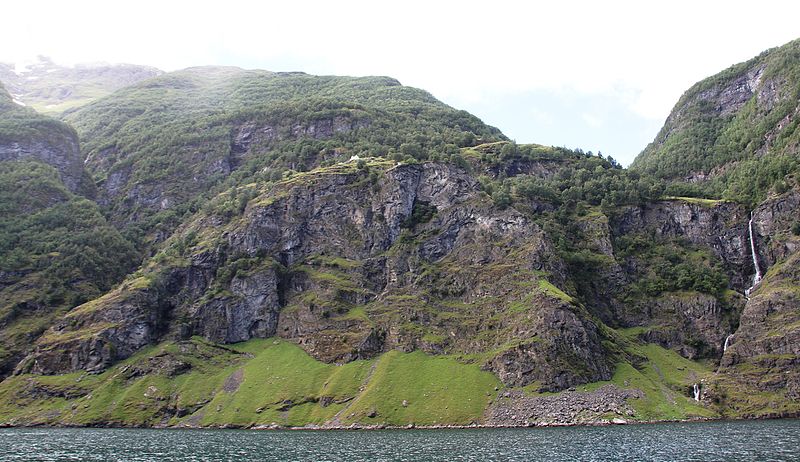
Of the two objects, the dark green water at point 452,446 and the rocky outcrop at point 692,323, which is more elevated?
the rocky outcrop at point 692,323

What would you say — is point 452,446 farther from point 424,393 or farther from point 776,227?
point 776,227

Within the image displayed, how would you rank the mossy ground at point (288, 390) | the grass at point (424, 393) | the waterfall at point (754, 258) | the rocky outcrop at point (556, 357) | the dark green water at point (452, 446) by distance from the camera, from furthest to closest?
1. the waterfall at point (754, 258)
2. the rocky outcrop at point (556, 357)
3. the mossy ground at point (288, 390)
4. the grass at point (424, 393)
5. the dark green water at point (452, 446)

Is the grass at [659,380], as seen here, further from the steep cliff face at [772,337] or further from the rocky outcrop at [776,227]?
the rocky outcrop at [776,227]

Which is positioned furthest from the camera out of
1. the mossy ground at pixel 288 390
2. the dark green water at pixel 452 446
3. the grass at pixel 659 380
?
the mossy ground at pixel 288 390

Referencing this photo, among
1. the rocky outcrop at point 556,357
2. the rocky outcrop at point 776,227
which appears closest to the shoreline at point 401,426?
the rocky outcrop at point 556,357

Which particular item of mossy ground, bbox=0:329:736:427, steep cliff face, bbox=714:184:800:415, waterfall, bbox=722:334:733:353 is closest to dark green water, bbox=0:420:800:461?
mossy ground, bbox=0:329:736:427

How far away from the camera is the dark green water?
76625mm

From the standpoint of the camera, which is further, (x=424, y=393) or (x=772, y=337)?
(x=424, y=393)

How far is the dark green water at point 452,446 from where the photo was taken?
76.6m

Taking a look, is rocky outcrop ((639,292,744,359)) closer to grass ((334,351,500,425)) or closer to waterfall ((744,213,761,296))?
waterfall ((744,213,761,296))


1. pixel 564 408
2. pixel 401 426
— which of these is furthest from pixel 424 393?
pixel 564 408

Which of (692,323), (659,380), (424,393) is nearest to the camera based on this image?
(424,393)

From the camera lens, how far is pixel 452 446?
93.4m

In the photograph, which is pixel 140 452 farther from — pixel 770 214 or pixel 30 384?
pixel 770 214
